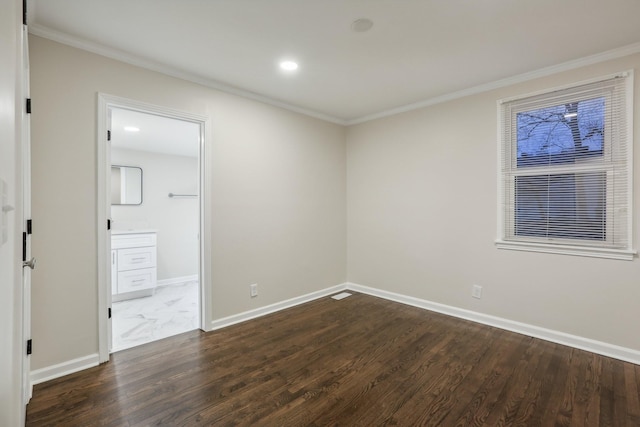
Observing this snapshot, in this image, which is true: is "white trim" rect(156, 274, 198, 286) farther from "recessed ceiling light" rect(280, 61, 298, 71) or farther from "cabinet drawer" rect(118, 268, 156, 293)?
"recessed ceiling light" rect(280, 61, 298, 71)

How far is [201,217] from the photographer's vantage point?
3121 millimetres

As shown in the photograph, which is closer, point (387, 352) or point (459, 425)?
point (459, 425)

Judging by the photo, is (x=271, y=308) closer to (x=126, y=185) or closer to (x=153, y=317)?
(x=153, y=317)

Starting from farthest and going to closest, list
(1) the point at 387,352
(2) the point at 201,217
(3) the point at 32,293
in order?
(2) the point at 201,217 < (1) the point at 387,352 < (3) the point at 32,293

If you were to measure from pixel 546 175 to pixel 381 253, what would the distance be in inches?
80.9

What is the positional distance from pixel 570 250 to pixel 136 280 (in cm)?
523

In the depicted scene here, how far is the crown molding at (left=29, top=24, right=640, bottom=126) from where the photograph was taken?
2319mm

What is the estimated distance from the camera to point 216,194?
319cm

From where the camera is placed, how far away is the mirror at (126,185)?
4969 mm

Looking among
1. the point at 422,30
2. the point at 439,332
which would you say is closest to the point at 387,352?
the point at 439,332

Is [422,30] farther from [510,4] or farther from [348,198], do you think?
[348,198]

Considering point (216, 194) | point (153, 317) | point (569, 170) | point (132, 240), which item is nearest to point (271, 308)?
point (153, 317)

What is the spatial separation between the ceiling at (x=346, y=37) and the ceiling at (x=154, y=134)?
83 cm

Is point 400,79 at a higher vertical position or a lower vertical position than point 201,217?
higher
